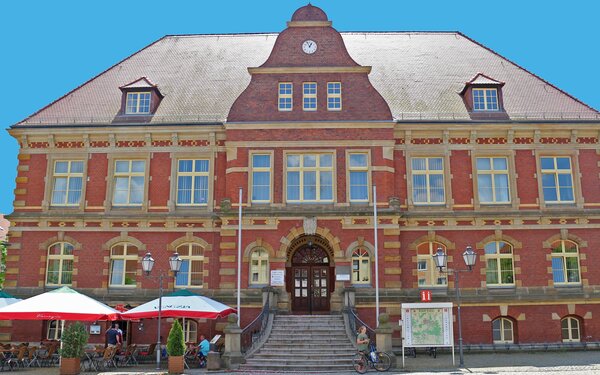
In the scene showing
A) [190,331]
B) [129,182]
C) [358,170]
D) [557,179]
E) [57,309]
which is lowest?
[190,331]

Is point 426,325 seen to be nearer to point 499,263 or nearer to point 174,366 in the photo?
point 499,263

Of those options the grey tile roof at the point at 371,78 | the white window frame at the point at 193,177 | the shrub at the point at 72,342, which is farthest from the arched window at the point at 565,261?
the shrub at the point at 72,342

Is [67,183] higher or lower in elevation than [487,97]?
lower

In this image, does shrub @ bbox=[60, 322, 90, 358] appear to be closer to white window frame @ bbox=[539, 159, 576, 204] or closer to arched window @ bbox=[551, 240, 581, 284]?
arched window @ bbox=[551, 240, 581, 284]

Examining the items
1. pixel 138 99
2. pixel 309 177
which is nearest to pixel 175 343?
pixel 309 177

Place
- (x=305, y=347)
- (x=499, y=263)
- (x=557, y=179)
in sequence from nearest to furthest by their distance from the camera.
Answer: (x=305, y=347) < (x=499, y=263) < (x=557, y=179)

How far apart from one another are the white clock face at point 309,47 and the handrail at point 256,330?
1226 cm

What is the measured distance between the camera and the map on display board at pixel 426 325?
20.7m

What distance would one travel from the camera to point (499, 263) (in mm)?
26953

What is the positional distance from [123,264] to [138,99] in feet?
28.1

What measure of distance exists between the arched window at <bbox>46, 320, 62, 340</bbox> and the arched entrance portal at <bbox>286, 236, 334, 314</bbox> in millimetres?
11108

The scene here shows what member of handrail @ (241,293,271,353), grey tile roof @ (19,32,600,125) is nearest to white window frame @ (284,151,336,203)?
grey tile roof @ (19,32,600,125)

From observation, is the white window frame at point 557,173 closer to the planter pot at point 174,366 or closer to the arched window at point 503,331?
the arched window at point 503,331

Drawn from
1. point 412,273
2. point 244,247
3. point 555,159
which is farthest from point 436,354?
point 555,159
